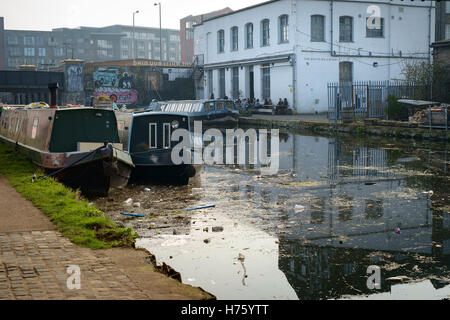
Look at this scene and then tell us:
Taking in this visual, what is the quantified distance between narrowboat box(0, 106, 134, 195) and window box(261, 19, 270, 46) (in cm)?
2589

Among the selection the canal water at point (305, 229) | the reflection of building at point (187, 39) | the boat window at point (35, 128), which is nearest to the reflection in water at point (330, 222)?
the canal water at point (305, 229)

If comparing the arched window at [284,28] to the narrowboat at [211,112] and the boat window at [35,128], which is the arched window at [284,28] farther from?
the boat window at [35,128]

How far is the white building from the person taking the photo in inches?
1366

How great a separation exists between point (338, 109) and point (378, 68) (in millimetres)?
12168

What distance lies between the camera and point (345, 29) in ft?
118

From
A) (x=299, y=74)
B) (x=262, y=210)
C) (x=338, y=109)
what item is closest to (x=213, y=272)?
(x=262, y=210)

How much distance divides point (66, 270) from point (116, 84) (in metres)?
41.3

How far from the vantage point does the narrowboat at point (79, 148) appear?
36.5 feet

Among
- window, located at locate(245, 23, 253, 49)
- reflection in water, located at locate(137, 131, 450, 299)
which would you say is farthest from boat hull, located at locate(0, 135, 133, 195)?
A: window, located at locate(245, 23, 253, 49)

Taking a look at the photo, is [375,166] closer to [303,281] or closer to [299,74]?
[303,281]

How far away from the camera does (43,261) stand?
227 inches

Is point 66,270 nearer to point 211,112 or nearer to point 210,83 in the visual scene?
point 211,112

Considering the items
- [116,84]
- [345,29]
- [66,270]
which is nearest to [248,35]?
[345,29]

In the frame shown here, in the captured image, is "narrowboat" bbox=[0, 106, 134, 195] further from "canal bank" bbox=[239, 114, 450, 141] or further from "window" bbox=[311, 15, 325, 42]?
"window" bbox=[311, 15, 325, 42]
